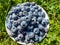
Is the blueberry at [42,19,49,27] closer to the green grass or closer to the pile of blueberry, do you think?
the pile of blueberry

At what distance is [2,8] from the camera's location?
5.20 ft

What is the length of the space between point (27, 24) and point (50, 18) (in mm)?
352

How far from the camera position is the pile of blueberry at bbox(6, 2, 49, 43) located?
1292 millimetres

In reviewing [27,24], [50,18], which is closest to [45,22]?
[27,24]

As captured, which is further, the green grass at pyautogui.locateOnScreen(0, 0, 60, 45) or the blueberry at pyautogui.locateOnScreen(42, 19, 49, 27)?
the green grass at pyautogui.locateOnScreen(0, 0, 60, 45)

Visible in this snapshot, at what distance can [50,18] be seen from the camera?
5.19 feet

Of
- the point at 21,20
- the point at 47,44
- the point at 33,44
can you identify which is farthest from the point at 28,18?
the point at 47,44

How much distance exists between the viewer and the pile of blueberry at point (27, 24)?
50.8 inches

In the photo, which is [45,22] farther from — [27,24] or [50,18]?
[50,18]

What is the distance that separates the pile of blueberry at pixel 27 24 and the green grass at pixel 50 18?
158mm

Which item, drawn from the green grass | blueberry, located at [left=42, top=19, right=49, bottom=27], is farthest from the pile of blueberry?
the green grass

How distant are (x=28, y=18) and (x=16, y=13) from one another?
107 mm

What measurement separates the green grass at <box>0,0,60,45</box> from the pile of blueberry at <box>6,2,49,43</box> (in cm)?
16

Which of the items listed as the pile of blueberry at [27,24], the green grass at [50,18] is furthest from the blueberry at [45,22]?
the green grass at [50,18]
